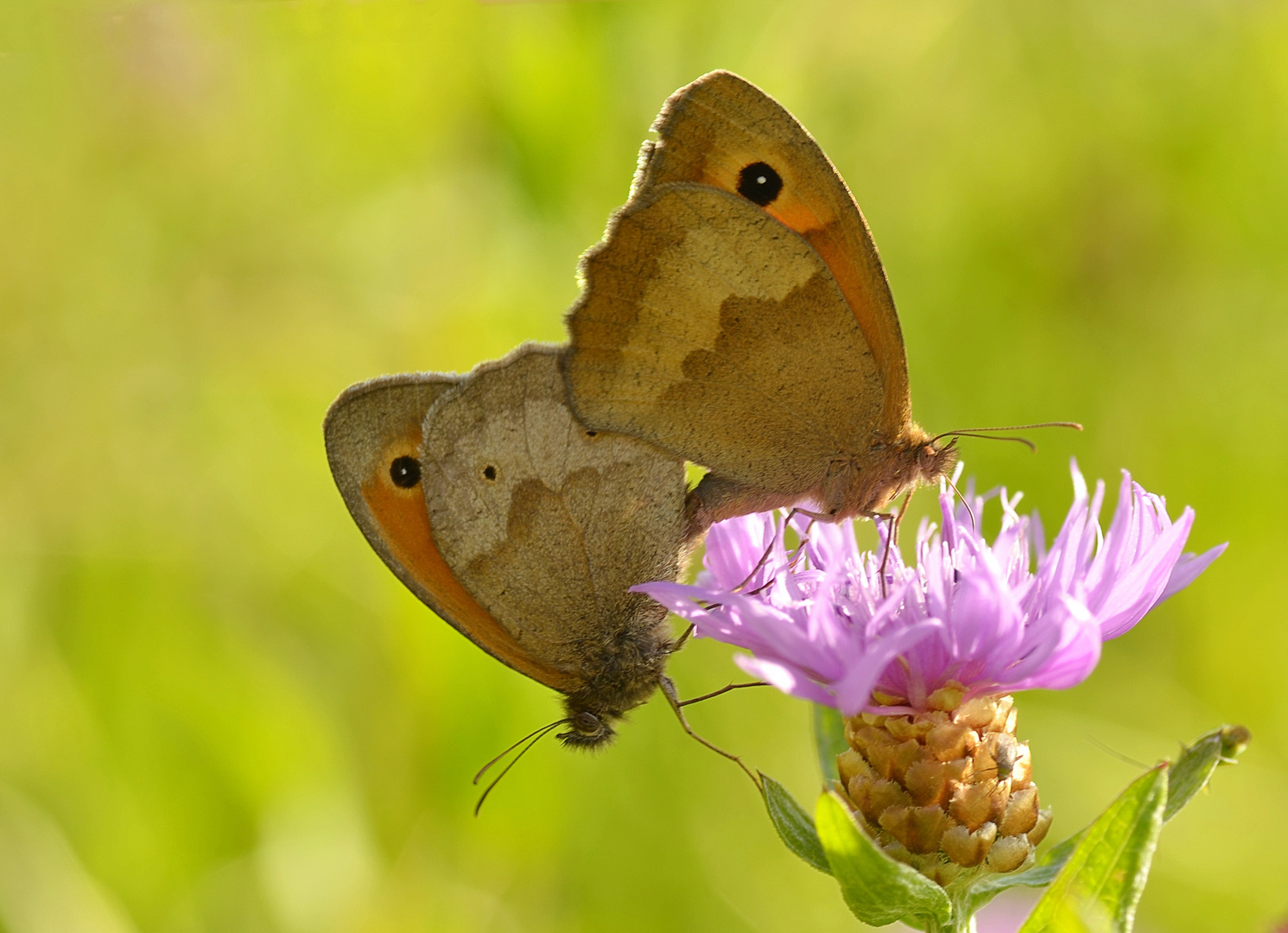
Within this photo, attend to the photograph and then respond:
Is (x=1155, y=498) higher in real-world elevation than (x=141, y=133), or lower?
lower

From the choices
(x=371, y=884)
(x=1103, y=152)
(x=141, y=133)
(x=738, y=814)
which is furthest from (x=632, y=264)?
(x=141, y=133)

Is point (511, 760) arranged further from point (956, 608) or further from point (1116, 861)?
point (1116, 861)

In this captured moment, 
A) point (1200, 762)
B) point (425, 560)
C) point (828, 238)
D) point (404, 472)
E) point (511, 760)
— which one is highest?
point (828, 238)

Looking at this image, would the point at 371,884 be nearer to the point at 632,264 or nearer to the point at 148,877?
the point at 148,877

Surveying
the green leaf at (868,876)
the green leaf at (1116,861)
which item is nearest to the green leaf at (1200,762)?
the green leaf at (1116,861)

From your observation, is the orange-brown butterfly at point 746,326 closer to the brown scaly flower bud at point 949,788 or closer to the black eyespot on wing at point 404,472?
the black eyespot on wing at point 404,472

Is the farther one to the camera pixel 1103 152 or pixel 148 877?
pixel 1103 152

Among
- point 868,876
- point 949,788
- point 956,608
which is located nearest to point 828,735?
point 949,788
